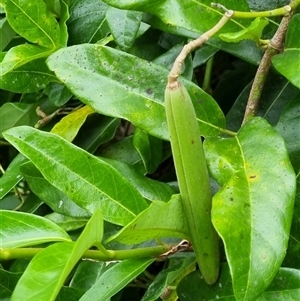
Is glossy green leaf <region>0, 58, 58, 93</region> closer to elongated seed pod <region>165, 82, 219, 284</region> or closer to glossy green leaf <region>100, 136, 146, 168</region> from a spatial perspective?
glossy green leaf <region>100, 136, 146, 168</region>

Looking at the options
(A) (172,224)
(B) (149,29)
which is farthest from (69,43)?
(A) (172,224)

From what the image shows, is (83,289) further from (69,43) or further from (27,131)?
(69,43)

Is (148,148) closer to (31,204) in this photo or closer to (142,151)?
(142,151)

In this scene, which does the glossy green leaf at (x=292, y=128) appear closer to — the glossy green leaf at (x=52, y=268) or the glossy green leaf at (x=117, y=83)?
the glossy green leaf at (x=117, y=83)

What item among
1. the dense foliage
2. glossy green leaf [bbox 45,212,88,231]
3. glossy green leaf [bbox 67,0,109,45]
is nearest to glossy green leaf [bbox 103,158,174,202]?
the dense foliage

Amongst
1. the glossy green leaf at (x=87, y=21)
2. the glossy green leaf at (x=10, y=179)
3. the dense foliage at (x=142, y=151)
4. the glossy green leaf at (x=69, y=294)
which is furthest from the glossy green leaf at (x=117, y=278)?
the glossy green leaf at (x=87, y=21)

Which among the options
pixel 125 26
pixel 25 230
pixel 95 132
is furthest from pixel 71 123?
pixel 25 230
